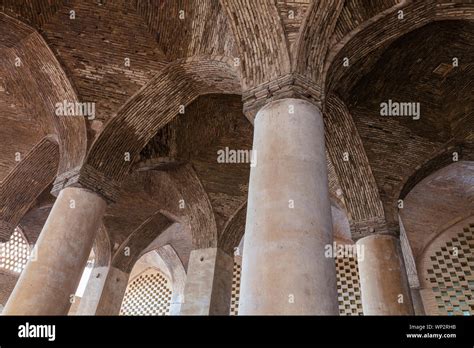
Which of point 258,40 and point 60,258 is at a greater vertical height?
point 258,40

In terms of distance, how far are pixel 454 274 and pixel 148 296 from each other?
9248 mm

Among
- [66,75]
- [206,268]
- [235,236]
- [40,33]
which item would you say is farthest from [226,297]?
[40,33]

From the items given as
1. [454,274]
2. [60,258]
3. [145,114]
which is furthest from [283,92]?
[454,274]

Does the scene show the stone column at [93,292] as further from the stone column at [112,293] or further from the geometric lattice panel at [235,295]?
the geometric lattice panel at [235,295]

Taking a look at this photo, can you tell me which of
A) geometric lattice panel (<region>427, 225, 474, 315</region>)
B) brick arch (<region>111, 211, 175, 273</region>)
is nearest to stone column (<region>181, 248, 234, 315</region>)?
brick arch (<region>111, 211, 175, 273</region>)

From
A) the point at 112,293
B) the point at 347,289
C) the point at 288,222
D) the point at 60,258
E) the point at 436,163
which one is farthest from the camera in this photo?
the point at 347,289

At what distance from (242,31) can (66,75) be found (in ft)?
10.1

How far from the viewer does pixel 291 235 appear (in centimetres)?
340

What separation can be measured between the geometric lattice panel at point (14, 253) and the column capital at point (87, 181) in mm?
6531

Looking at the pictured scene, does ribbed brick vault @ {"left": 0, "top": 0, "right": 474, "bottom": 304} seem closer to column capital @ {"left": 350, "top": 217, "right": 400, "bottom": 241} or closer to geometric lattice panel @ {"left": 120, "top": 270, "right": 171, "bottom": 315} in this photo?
column capital @ {"left": 350, "top": 217, "right": 400, "bottom": 241}

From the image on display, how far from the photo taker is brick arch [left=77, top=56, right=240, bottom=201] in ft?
21.6

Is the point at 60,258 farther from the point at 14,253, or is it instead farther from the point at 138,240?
the point at 14,253

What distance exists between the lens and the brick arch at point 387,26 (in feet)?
17.4

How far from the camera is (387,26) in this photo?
5539 mm
